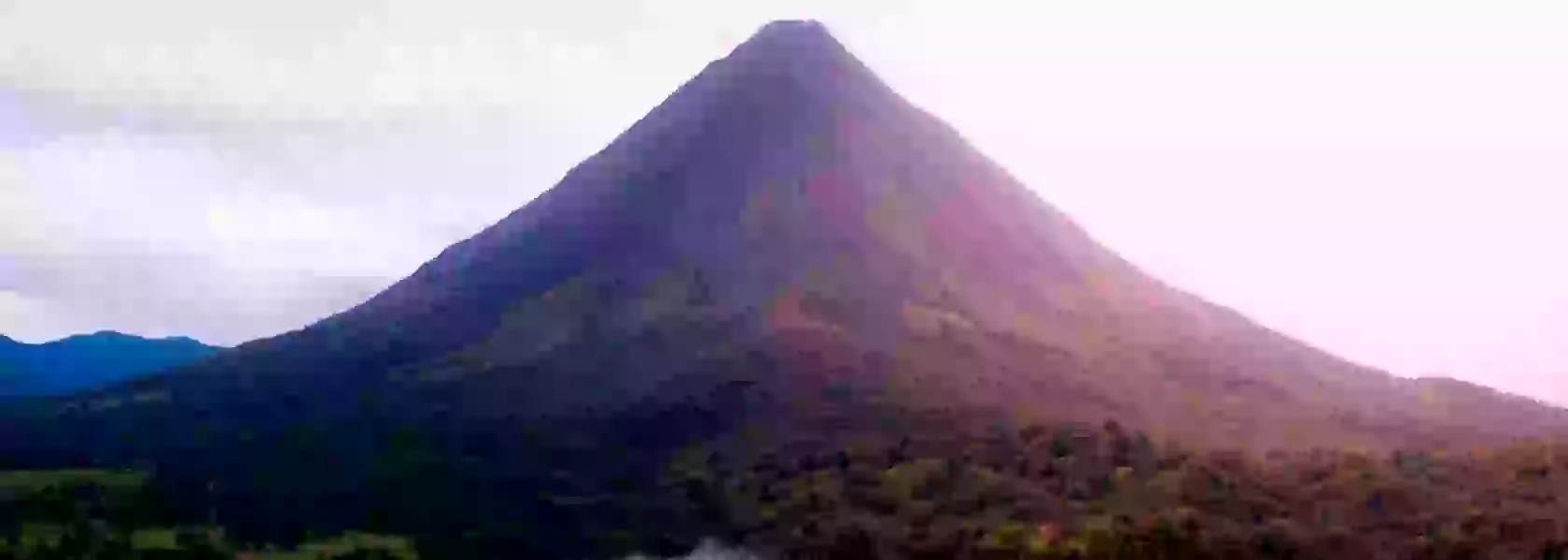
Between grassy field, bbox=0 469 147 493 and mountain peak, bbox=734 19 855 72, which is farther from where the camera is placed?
mountain peak, bbox=734 19 855 72

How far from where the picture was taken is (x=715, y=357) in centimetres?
8175

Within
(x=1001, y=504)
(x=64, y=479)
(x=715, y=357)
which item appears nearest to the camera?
(x=1001, y=504)

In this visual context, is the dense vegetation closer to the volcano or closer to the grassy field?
the grassy field

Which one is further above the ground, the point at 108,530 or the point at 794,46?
the point at 794,46

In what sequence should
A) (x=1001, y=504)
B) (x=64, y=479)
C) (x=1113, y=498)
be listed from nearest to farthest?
(x=1113, y=498) → (x=1001, y=504) → (x=64, y=479)

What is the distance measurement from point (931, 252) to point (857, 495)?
34.0 metres

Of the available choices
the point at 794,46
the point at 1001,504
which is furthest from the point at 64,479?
the point at 794,46

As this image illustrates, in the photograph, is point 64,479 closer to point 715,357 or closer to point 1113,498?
point 715,357

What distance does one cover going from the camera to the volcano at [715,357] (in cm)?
7488

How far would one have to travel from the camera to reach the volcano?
74.9 m

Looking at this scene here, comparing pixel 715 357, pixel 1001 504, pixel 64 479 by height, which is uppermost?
pixel 715 357

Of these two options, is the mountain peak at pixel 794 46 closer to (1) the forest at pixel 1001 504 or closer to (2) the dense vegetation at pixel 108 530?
(1) the forest at pixel 1001 504

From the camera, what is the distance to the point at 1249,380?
8719 cm

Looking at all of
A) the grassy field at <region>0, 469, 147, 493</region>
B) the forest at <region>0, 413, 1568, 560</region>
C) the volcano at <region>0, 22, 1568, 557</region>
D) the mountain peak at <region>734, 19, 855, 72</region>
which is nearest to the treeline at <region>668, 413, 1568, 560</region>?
the forest at <region>0, 413, 1568, 560</region>
